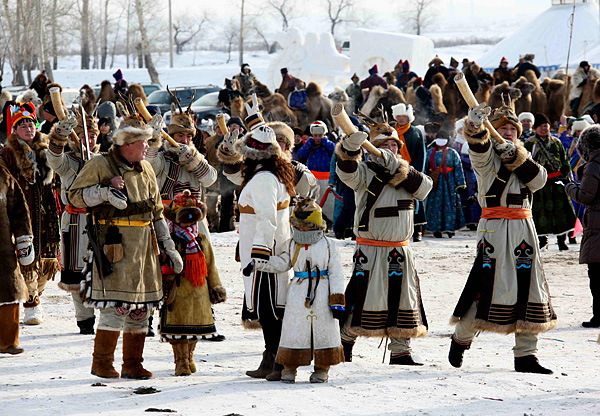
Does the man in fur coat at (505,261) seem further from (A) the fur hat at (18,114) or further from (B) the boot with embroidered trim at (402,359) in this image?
→ (A) the fur hat at (18,114)

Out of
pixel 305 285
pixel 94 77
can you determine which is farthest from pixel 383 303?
pixel 94 77

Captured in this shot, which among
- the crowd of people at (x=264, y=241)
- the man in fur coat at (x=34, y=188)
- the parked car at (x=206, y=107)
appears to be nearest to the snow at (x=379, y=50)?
the parked car at (x=206, y=107)

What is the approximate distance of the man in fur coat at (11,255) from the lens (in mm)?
6688

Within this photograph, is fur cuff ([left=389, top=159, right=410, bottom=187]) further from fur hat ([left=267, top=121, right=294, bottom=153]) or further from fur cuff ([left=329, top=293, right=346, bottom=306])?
fur cuff ([left=329, top=293, right=346, bottom=306])

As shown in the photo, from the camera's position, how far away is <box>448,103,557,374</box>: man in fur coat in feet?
20.6

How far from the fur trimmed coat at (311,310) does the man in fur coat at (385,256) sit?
634 mm

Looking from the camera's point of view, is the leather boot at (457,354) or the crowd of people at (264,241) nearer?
the crowd of people at (264,241)

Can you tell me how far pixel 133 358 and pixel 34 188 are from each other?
2.13 m

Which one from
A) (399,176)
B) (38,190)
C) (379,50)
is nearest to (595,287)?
(399,176)

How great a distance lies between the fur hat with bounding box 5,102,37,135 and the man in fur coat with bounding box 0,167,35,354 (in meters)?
0.53

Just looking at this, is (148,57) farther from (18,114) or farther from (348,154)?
(348,154)

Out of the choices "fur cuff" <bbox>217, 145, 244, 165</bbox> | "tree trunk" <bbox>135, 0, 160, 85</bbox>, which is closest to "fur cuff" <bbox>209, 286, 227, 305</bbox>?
"fur cuff" <bbox>217, 145, 244, 165</bbox>

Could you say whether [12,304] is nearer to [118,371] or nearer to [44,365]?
[44,365]

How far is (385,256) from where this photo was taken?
21.0 feet
